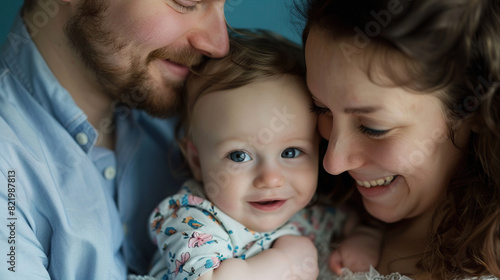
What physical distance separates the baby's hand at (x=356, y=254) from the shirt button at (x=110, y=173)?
2.36 ft

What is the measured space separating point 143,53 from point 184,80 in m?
0.15

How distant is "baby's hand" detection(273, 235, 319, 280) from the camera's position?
1.38m

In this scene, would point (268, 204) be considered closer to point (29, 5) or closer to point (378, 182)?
point (378, 182)

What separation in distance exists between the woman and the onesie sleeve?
1.16ft

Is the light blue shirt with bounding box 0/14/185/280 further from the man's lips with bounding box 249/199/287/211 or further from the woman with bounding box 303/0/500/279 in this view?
the woman with bounding box 303/0/500/279

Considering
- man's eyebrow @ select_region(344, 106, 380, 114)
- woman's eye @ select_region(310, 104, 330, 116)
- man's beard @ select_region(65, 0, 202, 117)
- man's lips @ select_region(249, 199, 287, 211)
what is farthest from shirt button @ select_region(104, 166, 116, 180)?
man's eyebrow @ select_region(344, 106, 380, 114)

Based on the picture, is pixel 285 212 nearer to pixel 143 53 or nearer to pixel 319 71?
pixel 319 71

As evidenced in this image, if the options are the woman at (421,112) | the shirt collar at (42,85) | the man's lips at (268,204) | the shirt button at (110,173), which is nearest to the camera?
the woman at (421,112)

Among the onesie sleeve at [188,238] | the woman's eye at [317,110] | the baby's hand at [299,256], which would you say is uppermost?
the woman's eye at [317,110]

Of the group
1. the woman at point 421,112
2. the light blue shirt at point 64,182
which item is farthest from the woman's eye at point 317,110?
the light blue shirt at point 64,182

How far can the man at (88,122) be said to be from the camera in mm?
1335

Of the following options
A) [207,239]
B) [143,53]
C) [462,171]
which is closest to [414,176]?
[462,171]

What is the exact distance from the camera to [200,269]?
1238 millimetres

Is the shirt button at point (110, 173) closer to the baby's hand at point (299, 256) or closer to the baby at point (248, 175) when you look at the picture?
the baby at point (248, 175)
